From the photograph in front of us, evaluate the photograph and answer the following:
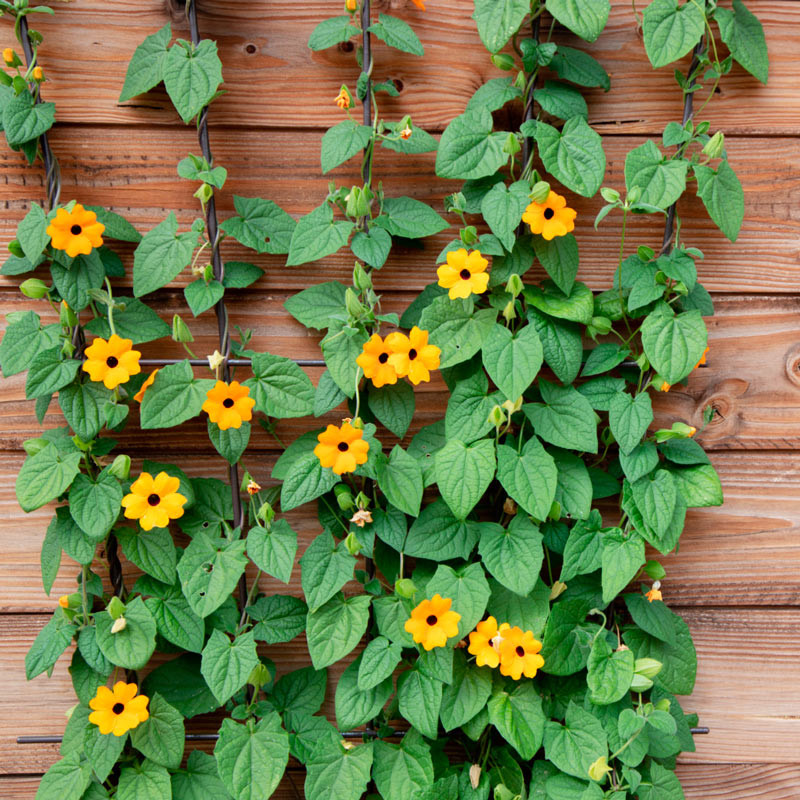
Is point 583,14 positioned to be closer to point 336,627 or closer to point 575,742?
point 336,627

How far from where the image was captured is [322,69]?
1.11 m

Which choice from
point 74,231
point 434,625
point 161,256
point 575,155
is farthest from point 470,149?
point 434,625

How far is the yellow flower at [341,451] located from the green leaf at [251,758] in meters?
0.45

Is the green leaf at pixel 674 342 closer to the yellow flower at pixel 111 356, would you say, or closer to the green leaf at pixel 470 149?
the green leaf at pixel 470 149

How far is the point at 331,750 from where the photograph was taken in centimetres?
110

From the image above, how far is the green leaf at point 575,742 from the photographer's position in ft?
3.49

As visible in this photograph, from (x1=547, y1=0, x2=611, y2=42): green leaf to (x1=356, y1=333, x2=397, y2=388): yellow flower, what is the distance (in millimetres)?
536

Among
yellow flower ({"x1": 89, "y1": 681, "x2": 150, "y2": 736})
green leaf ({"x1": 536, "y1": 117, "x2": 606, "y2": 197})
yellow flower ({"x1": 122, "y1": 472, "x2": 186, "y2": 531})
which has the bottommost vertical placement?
yellow flower ({"x1": 89, "y1": 681, "x2": 150, "y2": 736})

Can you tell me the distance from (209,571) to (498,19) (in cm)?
95

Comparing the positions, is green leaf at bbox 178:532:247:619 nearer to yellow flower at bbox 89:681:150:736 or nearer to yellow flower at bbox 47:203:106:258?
yellow flower at bbox 89:681:150:736

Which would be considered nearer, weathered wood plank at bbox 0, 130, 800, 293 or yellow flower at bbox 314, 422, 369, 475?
yellow flower at bbox 314, 422, 369, 475

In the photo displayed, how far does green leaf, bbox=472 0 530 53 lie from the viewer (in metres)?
1.01

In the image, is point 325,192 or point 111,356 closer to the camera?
point 111,356

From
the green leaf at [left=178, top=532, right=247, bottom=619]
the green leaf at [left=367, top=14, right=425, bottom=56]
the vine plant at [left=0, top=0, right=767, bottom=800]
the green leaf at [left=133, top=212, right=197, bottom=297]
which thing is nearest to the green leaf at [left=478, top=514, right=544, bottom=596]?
the vine plant at [left=0, top=0, right=767, bottom=800]
